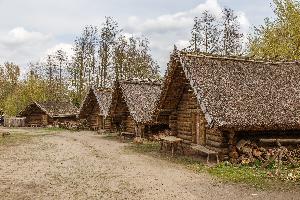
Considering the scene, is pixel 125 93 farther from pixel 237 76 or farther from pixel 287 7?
pixel 287 7

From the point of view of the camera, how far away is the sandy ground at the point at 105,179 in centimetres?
1229

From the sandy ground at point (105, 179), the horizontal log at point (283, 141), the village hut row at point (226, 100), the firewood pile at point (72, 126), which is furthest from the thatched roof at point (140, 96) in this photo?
the firewood pile at point (72, 126)

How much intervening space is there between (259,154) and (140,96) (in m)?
14.5

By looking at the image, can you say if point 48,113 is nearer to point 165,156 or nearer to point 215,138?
point 165,156

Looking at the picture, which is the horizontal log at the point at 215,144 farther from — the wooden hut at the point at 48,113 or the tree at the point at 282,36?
the wooden hut at the point at 48,113

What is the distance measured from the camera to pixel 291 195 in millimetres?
11992

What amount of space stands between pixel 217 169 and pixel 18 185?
26.0 feet

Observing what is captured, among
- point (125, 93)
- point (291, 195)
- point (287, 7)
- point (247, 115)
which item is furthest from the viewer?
point (287, 7)

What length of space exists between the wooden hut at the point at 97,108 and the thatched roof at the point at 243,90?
16.7 metres

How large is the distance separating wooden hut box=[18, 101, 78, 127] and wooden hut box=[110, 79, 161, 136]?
15.8 metres

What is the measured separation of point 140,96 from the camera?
1200 inches

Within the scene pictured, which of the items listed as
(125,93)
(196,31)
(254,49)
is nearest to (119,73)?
(196,31)

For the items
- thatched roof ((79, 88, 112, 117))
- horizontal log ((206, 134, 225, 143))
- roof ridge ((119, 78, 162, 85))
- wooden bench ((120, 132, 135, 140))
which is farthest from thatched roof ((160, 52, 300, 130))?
thatched roof ((79, 88, 112, 117))

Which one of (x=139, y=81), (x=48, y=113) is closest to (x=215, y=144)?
(x=139, y=81)
